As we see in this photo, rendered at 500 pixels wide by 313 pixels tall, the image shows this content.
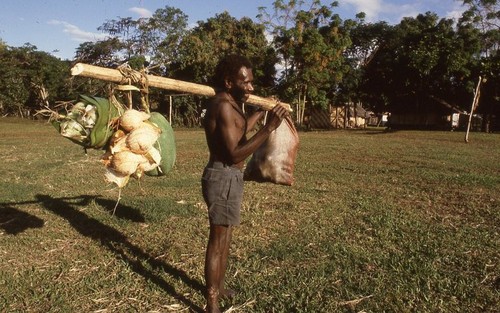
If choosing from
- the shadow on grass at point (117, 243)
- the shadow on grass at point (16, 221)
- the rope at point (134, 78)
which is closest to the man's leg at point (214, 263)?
the shadow on grass at point (117, 243)

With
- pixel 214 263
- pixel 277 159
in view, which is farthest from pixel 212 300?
pixel 277 159

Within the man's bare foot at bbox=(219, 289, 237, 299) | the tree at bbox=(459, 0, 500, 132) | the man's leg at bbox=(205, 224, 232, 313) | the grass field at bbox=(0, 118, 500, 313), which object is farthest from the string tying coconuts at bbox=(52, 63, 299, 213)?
the tree at bbox=(459, 0, 500, 132)

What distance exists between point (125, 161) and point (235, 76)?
101 centimetres

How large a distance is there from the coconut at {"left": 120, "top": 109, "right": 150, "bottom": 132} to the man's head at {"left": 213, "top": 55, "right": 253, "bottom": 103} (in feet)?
2.24

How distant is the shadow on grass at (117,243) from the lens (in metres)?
4.09

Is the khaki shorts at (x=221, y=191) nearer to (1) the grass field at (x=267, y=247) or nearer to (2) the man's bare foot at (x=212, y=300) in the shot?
(2) the man's bare foot at (x=212, y=300)

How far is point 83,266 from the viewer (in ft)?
14.9

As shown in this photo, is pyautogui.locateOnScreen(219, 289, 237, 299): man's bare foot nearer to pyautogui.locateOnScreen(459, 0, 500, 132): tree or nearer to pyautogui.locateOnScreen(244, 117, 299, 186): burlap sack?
pyautogui.locateOnScreen(244, 117, 299, 186): burlap sack

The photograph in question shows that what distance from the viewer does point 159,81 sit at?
313 centimetres

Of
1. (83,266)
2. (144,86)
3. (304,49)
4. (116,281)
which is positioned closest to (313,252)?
(116,281)

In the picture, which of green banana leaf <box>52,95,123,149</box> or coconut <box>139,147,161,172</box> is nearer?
green banana leaf <box>52,95,123,149</box>

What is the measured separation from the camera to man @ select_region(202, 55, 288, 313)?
3.16 m

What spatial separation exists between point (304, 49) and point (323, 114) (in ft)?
51.5

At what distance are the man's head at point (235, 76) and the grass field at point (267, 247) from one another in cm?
112
